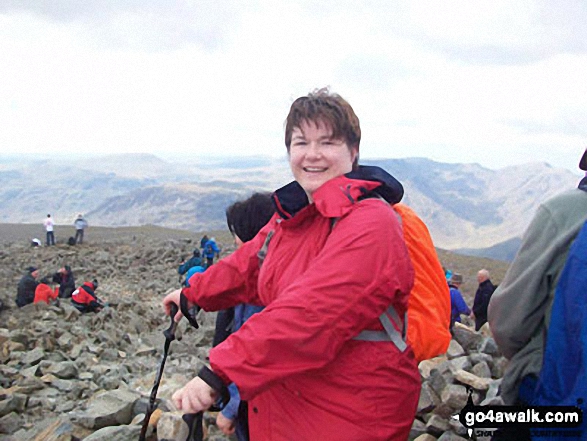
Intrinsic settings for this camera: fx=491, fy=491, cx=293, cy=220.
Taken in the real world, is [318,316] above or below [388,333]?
above

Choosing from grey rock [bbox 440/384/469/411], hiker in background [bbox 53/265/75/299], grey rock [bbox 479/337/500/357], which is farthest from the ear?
hiker in background [bbox 53/265/75/299]

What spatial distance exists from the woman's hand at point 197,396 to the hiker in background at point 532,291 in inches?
56.3

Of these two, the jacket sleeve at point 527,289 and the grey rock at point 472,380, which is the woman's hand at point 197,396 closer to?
the jacket sleeve at point 527,289

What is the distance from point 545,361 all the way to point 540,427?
1.03 ft

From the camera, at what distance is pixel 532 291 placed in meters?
2.30

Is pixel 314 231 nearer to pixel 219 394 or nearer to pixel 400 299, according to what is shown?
pixel 400 299

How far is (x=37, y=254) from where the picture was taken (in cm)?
2641

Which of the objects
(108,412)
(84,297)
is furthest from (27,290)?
(108,412)

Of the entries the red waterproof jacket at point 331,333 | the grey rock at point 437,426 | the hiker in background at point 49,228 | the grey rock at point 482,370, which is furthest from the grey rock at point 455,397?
the hiker in background at point 49,228

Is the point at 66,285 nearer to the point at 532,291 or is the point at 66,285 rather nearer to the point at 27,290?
the point at 27,290

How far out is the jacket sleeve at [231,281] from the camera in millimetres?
3180

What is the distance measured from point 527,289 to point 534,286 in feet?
0.12

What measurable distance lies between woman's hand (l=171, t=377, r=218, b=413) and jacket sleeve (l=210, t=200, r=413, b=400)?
113 mm

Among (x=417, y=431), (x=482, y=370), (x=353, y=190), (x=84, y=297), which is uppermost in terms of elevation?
(x=353, y=190)
